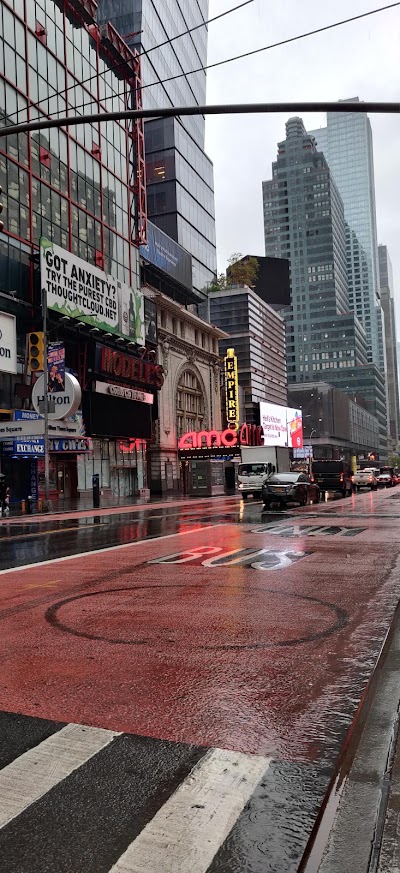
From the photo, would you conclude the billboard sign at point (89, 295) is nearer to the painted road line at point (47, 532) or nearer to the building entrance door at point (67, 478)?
the building entrance door at point (67, 478)

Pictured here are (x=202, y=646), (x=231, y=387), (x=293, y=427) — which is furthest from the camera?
(x=293, y=427)

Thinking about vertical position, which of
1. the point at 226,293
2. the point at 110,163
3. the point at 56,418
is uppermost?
the point at 226,293

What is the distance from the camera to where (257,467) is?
4206 cm

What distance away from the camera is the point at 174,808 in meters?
3.10

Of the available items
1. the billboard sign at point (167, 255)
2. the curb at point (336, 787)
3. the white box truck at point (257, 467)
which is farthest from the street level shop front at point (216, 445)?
the curb at point (336, 787)

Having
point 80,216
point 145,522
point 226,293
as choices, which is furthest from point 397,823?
point 226,293

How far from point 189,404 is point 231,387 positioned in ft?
28.7

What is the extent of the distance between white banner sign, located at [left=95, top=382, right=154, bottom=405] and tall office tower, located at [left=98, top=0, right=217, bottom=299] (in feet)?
110

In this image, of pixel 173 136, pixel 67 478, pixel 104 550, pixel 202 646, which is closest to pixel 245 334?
pixel 173 136

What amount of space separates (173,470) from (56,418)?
32264 millimetres

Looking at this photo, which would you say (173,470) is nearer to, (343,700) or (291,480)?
(291,480)

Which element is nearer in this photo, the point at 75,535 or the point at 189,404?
the point at 75,535

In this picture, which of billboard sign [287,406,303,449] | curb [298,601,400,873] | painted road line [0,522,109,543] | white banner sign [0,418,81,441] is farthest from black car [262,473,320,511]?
billboard sign [287,406,303,449]

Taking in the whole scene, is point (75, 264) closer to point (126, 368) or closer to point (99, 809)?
point (126, 368)
